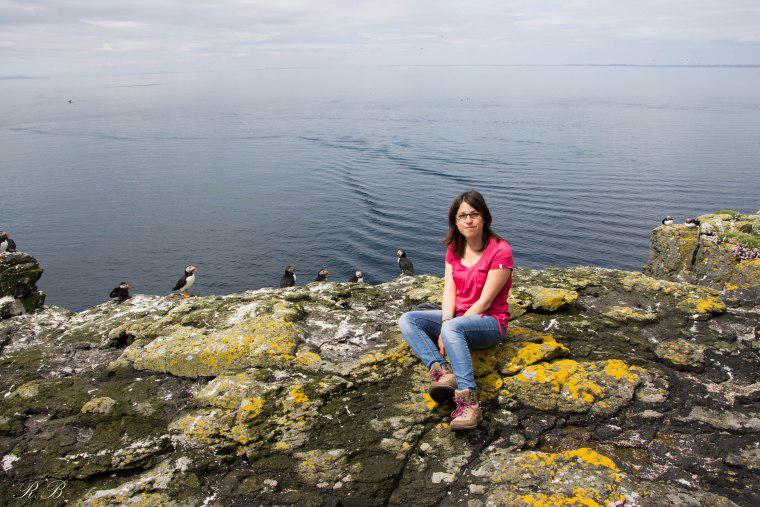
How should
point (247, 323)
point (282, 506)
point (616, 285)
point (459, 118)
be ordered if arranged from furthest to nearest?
point (459, 118) < point (616, 285) < point (247, 323) < point (282, 506)

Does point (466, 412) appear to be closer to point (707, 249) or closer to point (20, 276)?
point (20, 276)

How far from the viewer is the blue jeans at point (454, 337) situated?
6461 mm

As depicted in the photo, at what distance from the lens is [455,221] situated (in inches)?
298

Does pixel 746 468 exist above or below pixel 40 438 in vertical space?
above

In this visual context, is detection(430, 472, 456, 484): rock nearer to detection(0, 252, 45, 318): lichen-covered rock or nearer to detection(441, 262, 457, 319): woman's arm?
detection(441, 262, 457, 319): woman's arm

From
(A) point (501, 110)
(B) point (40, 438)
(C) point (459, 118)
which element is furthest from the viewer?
(A) point (501, 110)

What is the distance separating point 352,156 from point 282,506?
63.2 metres

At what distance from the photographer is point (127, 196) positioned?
51.4 metres

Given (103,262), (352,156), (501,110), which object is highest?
(501,110)

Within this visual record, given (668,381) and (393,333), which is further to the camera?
(393,333)

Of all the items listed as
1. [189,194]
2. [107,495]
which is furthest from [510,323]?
[189,194]

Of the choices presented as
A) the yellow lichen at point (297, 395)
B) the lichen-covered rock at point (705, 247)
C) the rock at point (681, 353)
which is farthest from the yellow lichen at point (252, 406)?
the lichen-covered rock at point (705, 247)

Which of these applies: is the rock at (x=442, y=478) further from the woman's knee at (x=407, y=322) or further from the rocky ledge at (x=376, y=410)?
the woman's knee at (x=407, y=322)

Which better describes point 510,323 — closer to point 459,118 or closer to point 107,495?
point 107,495
